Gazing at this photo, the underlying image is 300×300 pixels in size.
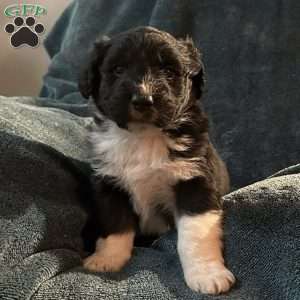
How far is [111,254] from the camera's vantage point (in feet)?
6.72

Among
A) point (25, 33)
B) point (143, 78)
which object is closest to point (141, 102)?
point (143, 78)

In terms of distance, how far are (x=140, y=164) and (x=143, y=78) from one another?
38 centimetres

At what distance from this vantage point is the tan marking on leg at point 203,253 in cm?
175

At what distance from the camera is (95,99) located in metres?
2.31

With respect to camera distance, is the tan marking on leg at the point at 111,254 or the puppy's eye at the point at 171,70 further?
the puppy's eye at the point at 171,70

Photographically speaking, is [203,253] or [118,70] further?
[118,70]

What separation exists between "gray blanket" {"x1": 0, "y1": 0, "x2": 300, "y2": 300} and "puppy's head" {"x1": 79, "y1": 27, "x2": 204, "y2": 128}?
409 millimetres

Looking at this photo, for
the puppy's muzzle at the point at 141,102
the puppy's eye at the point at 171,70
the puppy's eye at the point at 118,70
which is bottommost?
the puppy's muzzle at the point at 141,102

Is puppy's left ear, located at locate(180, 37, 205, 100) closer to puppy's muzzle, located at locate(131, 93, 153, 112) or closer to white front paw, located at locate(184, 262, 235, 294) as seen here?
puppy's muzzle, located at locate(131, 93, 153, 112)

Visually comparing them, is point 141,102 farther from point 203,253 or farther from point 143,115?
point 203,253

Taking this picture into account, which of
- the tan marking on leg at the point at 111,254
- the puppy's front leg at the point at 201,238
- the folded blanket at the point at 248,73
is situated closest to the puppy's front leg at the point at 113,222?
the tan marking on leg at the point at 111,254

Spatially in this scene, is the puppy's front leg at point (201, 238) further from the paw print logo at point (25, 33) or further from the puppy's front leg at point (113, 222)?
the paw print logo at point (25, 33)

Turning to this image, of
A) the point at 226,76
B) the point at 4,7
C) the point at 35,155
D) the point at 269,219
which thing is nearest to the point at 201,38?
the point at 226,76

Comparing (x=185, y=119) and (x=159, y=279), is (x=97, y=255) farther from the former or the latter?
(x=185, y=119)
